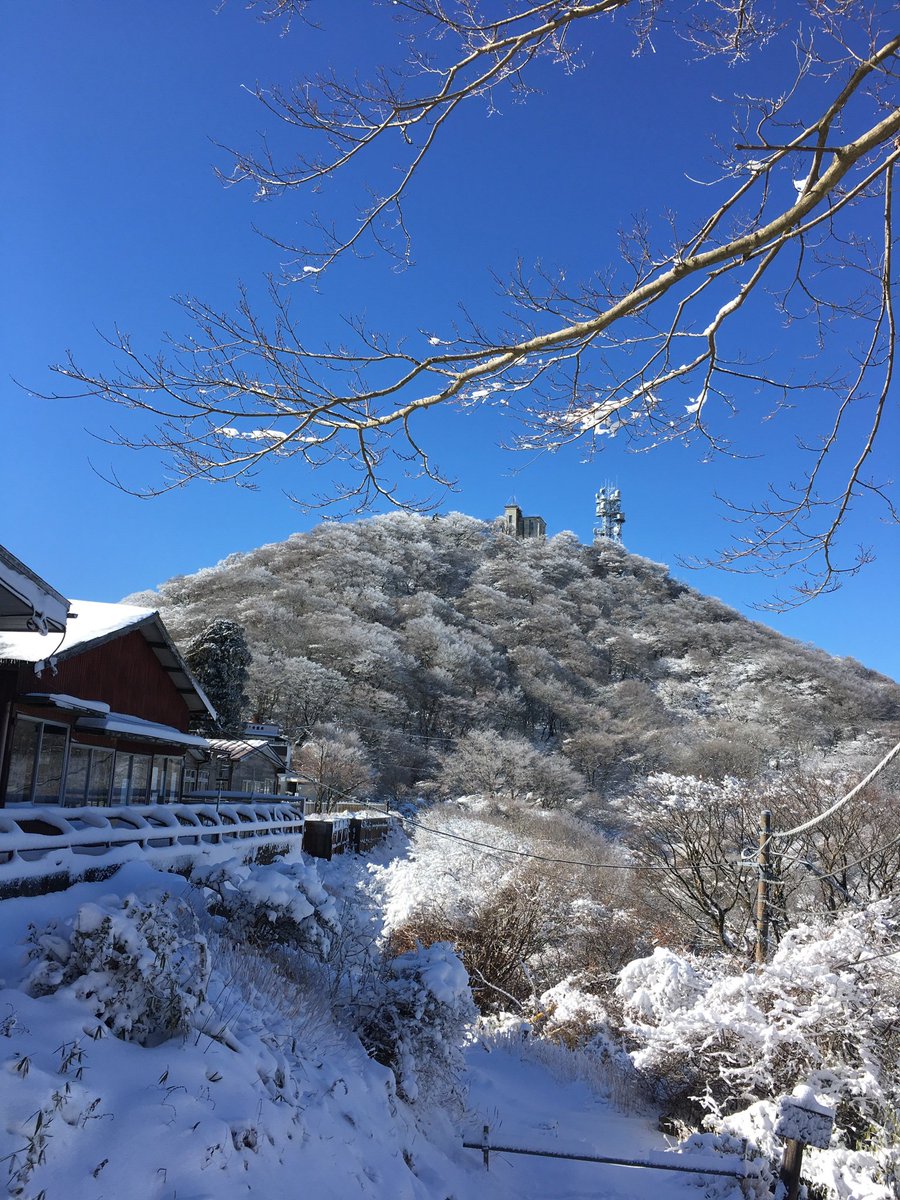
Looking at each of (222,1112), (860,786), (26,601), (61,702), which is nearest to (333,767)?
(61,702)

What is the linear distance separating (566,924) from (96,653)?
565 inches

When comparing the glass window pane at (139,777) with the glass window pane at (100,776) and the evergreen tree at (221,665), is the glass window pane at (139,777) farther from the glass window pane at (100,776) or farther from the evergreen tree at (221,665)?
the evergreen tree at (221,665)

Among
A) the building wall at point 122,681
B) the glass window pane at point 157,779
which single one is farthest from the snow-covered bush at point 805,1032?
the glass window pane at point 157,779

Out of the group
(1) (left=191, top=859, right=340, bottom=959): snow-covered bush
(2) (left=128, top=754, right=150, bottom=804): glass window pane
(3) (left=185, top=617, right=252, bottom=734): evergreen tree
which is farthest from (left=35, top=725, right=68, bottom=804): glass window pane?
(3) (left=185, top=617, right=252, bottom=734): evergreen tree

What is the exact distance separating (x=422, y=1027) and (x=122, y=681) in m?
9.99

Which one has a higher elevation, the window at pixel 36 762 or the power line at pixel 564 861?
the window at pixel 36 762

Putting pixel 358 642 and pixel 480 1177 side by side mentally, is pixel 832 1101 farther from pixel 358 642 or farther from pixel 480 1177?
pixel 358 642

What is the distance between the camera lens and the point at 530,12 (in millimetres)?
3785

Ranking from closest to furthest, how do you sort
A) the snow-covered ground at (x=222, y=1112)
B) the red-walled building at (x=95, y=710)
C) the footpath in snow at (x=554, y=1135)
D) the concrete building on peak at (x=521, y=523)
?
the snow-covered ground at (x=222, y=1112) < the footpath in snow at (x=554, y=1135) < the red-walled building at (x=95, y=710) < the concrete building on peak at (x=521, y=523)

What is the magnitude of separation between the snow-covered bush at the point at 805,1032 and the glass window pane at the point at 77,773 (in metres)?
9.65

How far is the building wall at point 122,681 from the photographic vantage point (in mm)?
11633

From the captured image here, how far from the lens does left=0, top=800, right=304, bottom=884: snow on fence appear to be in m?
6.02

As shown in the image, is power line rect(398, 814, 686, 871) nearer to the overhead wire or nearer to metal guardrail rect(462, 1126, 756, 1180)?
the overhead wire

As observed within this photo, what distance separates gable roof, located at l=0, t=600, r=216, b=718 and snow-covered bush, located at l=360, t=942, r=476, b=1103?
5.37 metres
